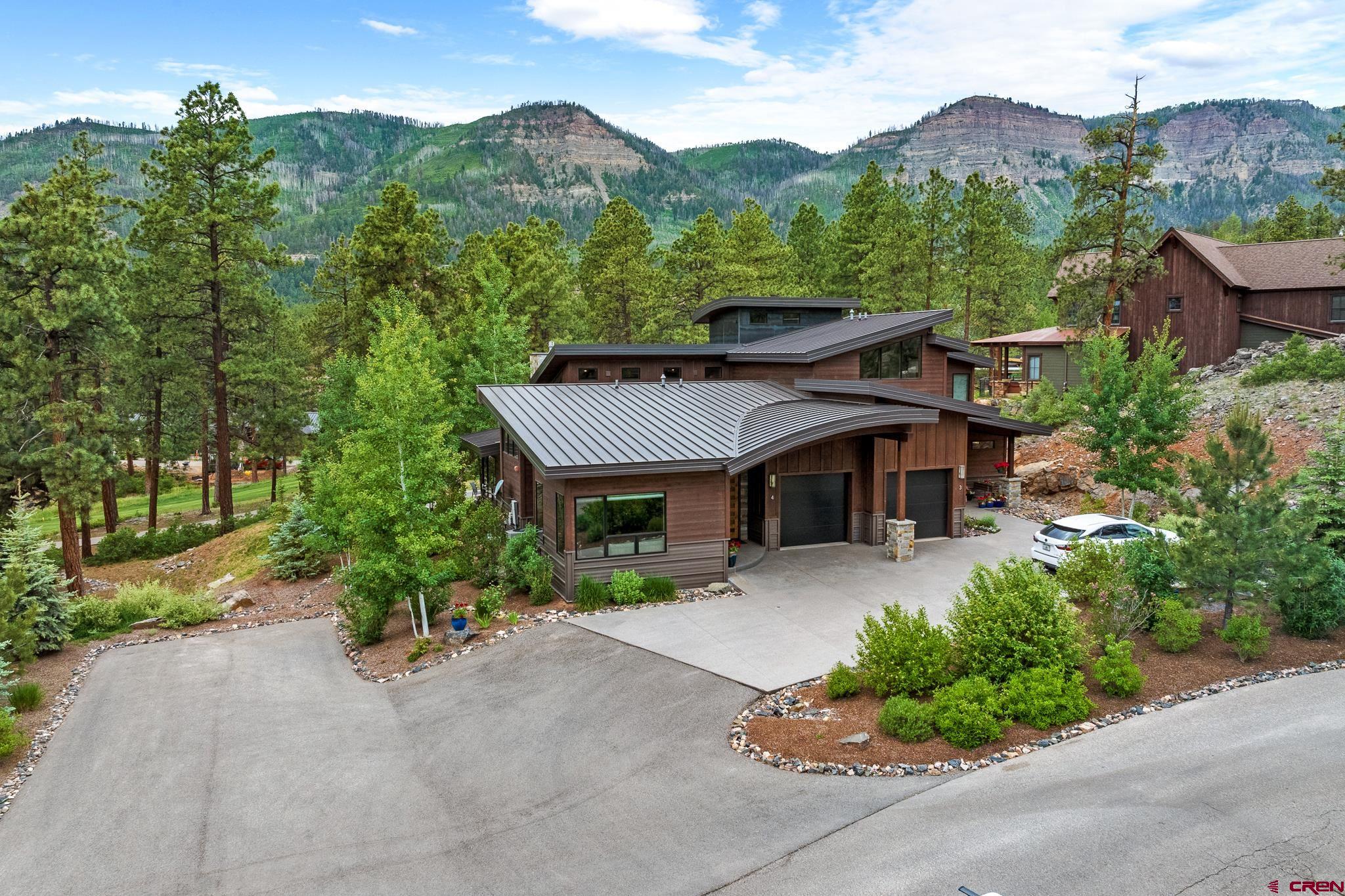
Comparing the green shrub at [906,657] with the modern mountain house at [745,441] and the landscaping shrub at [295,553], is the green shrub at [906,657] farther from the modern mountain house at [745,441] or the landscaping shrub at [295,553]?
the landscaping shrub at [295,553]

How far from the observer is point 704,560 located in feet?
58.0

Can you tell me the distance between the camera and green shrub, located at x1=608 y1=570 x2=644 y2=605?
16.5 meters

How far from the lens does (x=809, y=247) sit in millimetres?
56062

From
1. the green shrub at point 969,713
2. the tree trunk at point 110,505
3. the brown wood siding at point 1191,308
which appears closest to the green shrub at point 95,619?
the green shrub at point 969,713

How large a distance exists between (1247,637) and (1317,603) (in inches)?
84.1

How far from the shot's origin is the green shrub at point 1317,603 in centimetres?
1211

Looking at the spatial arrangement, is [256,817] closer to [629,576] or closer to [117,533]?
[629,576]

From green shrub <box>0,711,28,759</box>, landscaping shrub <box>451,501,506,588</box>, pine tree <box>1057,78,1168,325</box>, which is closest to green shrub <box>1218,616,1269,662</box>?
landscaping shrub <box>451,501,506,588</box>

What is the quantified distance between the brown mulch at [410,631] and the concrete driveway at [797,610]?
180cm

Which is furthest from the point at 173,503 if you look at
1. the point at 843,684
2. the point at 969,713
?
the point at 969,713

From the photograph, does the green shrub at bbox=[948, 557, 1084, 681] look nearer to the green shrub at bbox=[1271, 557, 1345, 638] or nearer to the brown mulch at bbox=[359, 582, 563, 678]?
the green shrub at bbox=[1271, 557, 1345, 638]

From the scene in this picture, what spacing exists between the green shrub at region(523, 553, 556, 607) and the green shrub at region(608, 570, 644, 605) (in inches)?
58.1

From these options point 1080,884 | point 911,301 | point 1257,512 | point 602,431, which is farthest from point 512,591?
point 911,301

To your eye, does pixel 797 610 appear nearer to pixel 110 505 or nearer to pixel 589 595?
pixel 589 595
